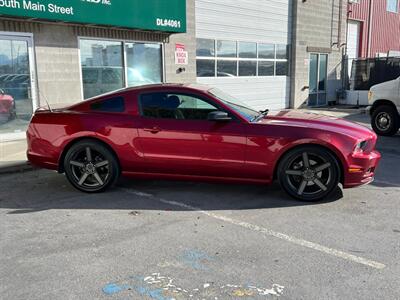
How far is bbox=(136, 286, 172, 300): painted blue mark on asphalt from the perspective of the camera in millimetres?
3252

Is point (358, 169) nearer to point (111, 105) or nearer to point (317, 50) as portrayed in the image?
point (111, 105)

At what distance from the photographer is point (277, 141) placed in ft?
17.9

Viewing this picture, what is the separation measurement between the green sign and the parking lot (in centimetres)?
436

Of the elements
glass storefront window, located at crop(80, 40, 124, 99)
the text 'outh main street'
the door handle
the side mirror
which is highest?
the text 'outh main street'

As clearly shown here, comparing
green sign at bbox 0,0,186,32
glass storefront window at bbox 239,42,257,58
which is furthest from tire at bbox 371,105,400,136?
glass storefront window at bbox 239,42,257,58

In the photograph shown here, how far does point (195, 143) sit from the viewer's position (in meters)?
5.65

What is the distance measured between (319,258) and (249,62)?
1301 cm

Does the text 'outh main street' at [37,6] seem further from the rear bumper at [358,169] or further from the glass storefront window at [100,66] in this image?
the rear bumper at [358,169]

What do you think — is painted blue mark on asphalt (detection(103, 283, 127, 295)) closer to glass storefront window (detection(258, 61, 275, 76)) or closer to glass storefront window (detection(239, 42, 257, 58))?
glass storefront window (detection(239, 42, 257, 58))

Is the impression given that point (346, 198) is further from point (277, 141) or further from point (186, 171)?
point (186, 171)

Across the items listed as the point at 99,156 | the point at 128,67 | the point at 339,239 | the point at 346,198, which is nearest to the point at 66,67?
the point at 128,67

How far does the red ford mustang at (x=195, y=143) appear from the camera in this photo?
5.46 m

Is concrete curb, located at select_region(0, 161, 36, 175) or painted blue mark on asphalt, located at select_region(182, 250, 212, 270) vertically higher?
concrete curb, located at select_region(0, 161, 36, 175)

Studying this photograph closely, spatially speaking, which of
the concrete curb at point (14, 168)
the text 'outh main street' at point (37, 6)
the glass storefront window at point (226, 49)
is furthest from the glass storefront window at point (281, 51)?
the concrete curb at point (14, 168)
